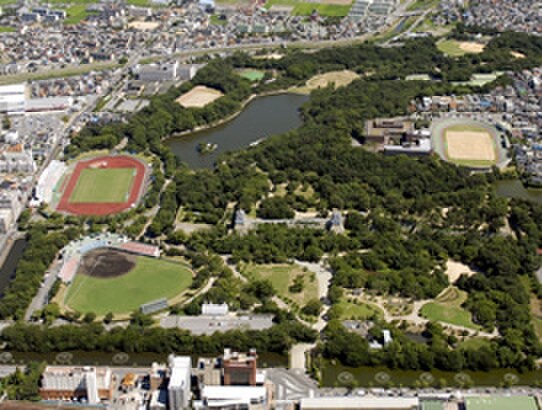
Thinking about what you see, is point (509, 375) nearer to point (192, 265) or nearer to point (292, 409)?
point (292, 409)

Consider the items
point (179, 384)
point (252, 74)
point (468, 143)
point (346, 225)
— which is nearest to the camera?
point (179, 384)

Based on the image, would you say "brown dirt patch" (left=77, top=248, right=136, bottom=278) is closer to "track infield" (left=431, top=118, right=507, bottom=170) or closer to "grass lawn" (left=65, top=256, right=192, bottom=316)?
"grass lawn" (left=65, top=256, right=192, bottom=316)

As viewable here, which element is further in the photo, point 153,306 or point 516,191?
point 516,191

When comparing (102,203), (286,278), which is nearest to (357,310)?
(286,278)

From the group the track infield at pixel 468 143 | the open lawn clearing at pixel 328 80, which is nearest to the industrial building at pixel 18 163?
the open lawn clearing at pixel 328 80

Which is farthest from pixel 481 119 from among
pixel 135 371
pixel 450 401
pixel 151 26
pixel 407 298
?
pixel 151 26

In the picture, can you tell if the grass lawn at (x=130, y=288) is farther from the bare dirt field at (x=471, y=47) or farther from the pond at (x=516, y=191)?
the bare dirt field at (x=471, y=47)

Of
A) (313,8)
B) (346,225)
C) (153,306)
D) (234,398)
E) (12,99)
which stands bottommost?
(12,99)

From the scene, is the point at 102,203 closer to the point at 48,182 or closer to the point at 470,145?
the point at 48,182

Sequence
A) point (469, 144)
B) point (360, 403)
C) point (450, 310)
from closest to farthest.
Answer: point (360, 403) → point (450, 310) → point (469, 144)
